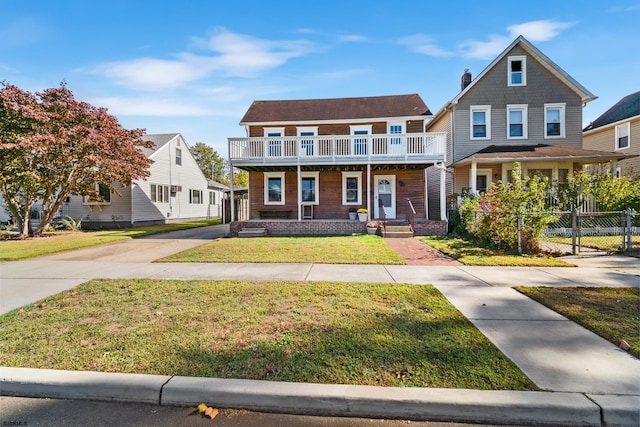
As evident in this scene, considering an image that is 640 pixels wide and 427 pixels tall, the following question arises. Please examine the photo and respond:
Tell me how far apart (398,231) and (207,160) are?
5093 centimetres

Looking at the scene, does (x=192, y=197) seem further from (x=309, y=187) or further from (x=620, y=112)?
(x=620, y=112)

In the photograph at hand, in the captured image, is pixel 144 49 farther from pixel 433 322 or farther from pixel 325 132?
pixel 433 322

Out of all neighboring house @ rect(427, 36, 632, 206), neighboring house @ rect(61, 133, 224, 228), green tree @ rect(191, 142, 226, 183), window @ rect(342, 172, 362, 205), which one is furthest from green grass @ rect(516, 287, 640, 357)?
green tree @ rect(191, 142, 226, 183)

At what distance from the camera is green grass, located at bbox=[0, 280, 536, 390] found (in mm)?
2936

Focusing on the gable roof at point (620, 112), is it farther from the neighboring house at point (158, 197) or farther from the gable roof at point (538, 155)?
the neighboring house at point (158, 197)

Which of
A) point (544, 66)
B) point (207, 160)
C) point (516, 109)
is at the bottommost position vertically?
point (516, 109)

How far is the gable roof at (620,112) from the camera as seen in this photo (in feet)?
62.9

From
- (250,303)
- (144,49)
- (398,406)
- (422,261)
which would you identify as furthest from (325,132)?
(398,406)

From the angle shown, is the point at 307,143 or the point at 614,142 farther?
the point at 614,142

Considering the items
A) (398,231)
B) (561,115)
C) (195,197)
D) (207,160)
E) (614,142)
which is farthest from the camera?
(207,160)

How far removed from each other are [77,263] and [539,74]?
2167 centimetres

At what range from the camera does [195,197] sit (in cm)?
2902

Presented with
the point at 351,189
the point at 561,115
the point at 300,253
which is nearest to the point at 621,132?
the point at 561,115

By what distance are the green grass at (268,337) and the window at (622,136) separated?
72.6 ft
